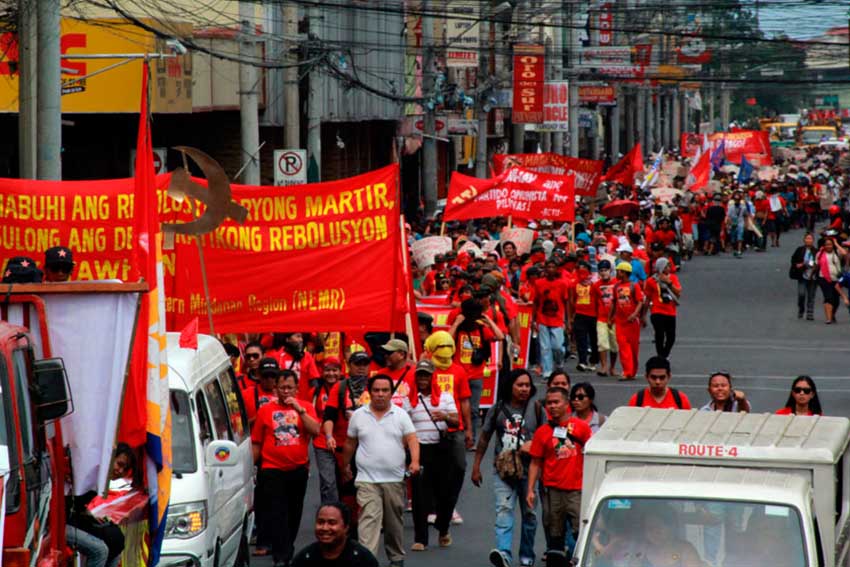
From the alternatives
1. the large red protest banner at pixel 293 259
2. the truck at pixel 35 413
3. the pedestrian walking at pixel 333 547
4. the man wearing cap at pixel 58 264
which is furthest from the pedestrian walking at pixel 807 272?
the pedestrian walking at pixel 333 547

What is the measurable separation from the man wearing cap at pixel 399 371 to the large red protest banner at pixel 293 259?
175cm

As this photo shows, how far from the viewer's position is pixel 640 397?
39.8 ft

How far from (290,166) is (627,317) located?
23.9ft

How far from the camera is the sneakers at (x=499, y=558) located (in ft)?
39.1

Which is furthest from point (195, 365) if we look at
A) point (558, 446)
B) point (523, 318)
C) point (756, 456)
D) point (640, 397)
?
point (523, 318)

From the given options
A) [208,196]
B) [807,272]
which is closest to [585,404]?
[208,196]

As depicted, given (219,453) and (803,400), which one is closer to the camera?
(219,453)

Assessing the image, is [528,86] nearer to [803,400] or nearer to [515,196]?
[515,196]

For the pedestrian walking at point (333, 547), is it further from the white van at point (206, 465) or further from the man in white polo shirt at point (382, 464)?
the man in white polo shirt at point (382, 464)

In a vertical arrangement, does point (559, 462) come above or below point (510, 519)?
above

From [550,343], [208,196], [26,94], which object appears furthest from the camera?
[550,343]

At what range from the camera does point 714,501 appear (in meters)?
8.28

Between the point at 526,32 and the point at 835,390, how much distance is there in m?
40.4

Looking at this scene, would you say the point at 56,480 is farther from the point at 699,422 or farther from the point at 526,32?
the point at 526,32
